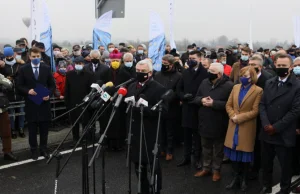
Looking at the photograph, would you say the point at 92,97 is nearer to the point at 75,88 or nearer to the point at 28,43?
the point at 75,88

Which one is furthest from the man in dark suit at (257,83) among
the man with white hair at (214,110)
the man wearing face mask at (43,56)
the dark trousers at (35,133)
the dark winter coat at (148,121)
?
the man wearing face mask at (43,56)

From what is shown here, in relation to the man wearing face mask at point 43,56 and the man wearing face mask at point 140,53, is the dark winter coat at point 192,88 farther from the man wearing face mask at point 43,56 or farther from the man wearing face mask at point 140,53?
the man wearing face mask at point 140,53

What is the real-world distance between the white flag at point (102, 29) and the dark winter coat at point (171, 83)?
4.97m

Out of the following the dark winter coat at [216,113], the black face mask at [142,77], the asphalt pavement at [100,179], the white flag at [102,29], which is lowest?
the asphalt pavement at [100,179]

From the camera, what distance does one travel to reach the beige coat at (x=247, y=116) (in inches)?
222

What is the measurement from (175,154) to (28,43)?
5989 mm

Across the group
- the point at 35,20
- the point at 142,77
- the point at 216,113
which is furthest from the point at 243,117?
the point at 35,20

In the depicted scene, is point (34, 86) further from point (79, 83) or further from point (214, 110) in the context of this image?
point (214, 110)

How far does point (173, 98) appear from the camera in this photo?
23.7 feet

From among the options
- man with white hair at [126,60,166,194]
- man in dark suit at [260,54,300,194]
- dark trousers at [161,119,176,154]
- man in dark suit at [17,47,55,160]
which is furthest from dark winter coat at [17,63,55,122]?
man in dark suit at [260,54,300,194]

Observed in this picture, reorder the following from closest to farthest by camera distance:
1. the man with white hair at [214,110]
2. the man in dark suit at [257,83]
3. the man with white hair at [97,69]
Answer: the man with white hair at [214,110]
the man in dark suit at [257,83]
the man with white hair at [97,69]

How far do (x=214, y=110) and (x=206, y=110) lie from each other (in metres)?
0.14

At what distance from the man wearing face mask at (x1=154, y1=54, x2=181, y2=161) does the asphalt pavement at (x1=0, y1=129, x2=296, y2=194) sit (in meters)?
0.41

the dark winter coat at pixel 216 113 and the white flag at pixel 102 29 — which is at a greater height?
the white flag at pixel 102 29
